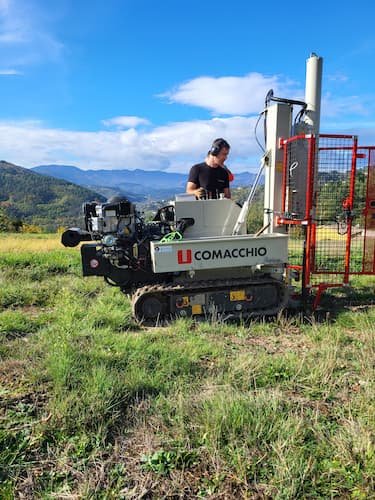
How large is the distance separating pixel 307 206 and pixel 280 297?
137cm

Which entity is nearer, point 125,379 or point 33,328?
point 125,379

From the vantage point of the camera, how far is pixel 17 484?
236 cm

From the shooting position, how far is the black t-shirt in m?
6.19

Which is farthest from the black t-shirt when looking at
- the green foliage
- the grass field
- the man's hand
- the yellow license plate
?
the green foliage

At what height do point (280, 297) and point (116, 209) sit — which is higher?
point (116, 209)

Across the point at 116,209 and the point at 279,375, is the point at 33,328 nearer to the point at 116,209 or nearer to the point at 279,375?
the point at 116,209

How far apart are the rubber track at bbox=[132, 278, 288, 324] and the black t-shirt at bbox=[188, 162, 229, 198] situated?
155cm

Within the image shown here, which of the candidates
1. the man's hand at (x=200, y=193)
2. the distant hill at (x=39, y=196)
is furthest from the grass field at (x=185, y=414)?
the distant hill at (x=39, y=196)

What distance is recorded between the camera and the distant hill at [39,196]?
11519 centimetres

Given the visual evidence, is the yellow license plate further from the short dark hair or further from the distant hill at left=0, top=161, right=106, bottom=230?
the distant hill at left=0, top=161, right=106, bottom=230

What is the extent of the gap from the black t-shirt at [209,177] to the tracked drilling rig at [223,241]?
33cm

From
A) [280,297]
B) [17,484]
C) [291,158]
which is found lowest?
[17,484]

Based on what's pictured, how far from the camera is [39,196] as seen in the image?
479ft

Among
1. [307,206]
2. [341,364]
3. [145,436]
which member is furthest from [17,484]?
[307,206]
